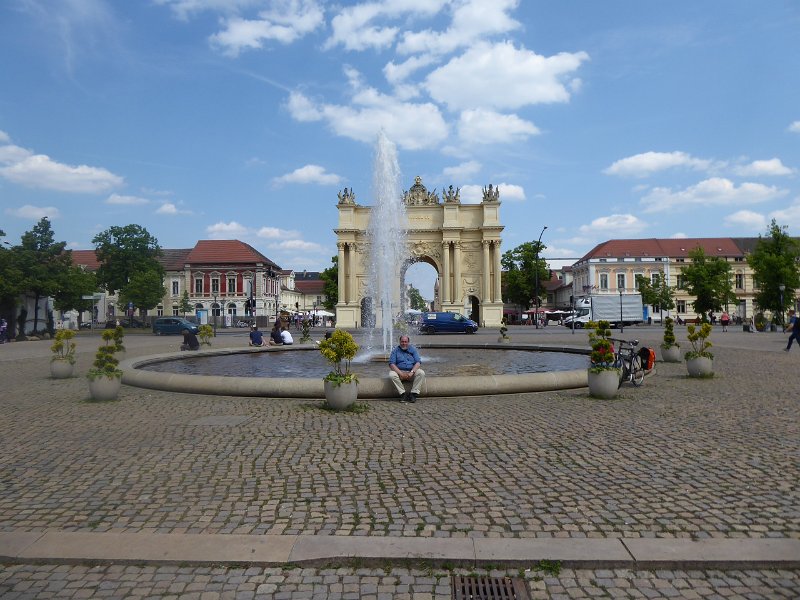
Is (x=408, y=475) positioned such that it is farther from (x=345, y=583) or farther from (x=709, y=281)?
(x=709, y=281)

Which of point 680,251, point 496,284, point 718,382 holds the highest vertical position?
point 680,251

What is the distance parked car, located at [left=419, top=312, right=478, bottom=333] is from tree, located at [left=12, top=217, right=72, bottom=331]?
29.8 metres

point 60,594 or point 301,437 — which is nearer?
point 60,594

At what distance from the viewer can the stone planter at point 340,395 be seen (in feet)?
32.8

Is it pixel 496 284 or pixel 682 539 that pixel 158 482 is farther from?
pixel 496 284

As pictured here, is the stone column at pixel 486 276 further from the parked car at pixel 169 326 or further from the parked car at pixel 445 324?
the parked car at pixel 169 326

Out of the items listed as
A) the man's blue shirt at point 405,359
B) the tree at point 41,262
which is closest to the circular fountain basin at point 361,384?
the man's blue shirt at point 405,359

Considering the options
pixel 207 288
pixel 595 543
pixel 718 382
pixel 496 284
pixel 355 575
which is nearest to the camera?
pixel 355 575

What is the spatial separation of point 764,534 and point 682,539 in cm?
69

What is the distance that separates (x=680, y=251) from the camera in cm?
9819

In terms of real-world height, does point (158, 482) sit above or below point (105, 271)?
below

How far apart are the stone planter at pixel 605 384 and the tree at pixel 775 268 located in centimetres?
5092

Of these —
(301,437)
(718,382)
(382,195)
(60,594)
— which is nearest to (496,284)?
(382,195)

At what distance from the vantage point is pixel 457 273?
69250 mm
